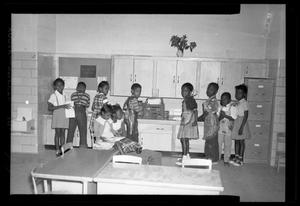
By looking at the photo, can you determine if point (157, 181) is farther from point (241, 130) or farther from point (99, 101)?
point (241, 130)

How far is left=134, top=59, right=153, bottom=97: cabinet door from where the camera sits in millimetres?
5629

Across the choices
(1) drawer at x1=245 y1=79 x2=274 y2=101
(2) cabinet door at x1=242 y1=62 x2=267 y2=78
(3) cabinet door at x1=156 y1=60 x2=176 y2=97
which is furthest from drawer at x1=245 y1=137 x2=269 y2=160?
(3) cabinet door at x1=156 y1=60 x2=176 y2=97

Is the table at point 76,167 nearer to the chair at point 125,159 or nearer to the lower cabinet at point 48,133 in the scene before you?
the chair at point 125,159

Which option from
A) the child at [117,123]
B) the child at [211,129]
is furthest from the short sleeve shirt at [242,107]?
the child at [117,123]

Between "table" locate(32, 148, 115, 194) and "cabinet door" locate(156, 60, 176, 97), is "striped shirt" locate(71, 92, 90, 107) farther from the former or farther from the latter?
"table" locate(32, 148, 115, 194)

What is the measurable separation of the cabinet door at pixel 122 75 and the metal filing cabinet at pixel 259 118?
6.28 feet

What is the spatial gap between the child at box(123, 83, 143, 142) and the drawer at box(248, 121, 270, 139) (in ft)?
5.77

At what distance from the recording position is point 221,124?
504cm

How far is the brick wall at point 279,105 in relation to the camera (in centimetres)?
494

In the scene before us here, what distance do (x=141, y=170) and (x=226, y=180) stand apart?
185cm

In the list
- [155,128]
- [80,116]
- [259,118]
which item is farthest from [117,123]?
[259,118]

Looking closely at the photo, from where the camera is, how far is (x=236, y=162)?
5059 millimetres

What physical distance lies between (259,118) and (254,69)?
2.77 ft

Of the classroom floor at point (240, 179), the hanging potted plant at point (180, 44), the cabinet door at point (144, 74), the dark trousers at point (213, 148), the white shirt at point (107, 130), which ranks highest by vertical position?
the hanging potted plant at point (180, 44)
